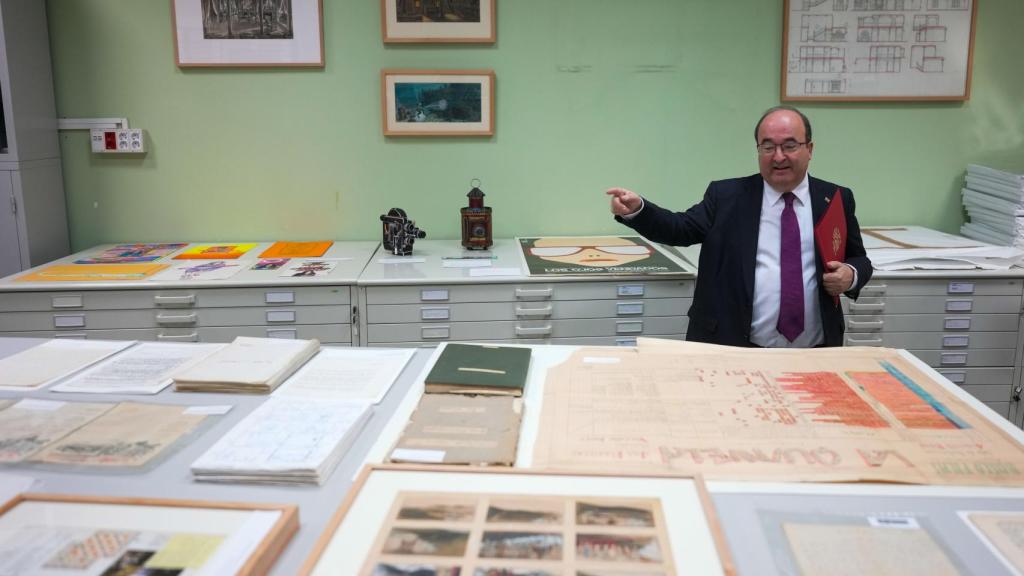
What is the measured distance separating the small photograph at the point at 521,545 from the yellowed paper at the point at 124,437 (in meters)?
0.63

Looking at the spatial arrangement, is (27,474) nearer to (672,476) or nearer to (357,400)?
(357,400)

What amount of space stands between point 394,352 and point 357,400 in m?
0.34

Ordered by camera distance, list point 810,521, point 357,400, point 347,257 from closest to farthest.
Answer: point 810,521 → point 357,400 → point 347,257

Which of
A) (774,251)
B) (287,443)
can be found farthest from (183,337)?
(774,251)

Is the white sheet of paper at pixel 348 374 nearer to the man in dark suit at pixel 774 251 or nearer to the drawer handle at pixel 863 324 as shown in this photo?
the man in dark suit at pixel 774 251

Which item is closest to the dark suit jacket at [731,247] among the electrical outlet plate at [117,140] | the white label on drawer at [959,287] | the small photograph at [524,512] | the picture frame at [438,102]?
the white label on drawer at [959,287]

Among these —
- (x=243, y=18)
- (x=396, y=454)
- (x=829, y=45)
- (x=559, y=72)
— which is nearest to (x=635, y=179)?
(x=559, y=72)

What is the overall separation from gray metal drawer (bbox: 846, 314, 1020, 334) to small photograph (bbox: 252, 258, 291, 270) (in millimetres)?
2194

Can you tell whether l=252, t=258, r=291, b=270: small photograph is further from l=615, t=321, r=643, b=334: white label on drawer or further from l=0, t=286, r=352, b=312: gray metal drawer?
l=615, t=321, r=643, b=334: white label on drawer

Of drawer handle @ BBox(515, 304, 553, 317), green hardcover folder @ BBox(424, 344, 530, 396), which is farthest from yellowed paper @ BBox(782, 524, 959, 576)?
drawer handle @ BBox(515, 304, 553, 317)

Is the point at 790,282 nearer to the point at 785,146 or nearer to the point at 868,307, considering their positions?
the point at 785,146

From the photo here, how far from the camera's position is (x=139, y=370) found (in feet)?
5.62

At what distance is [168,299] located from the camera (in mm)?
2775

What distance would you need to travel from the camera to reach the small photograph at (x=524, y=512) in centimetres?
104
